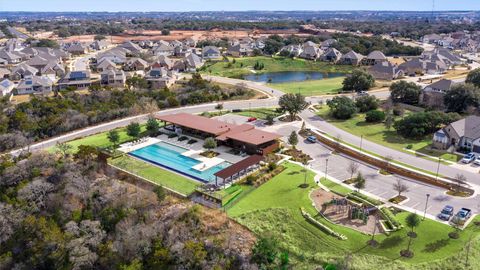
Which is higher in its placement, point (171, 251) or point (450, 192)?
point (450, 192)

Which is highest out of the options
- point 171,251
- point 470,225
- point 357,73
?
point 357,73

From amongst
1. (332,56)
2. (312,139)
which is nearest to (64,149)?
(312,139)

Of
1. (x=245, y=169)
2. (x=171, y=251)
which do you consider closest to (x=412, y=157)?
(x=245, y=169)

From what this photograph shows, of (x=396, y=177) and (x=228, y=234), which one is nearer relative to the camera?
(x=228, y=234)

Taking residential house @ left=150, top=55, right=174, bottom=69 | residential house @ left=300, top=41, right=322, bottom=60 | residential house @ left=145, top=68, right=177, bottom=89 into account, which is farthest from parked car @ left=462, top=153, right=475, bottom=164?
residential house @ left=300, top=41, right=322, bottom=60

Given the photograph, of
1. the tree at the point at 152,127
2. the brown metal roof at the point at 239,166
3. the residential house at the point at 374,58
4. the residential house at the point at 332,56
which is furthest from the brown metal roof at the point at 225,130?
the residential house at the point at 374,58

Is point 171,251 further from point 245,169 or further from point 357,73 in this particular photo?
point 357,73

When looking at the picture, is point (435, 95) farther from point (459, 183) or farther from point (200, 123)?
point (200, 123)

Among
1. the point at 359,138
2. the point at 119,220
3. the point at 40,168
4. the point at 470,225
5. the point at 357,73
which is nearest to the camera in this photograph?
the point at 470,225
